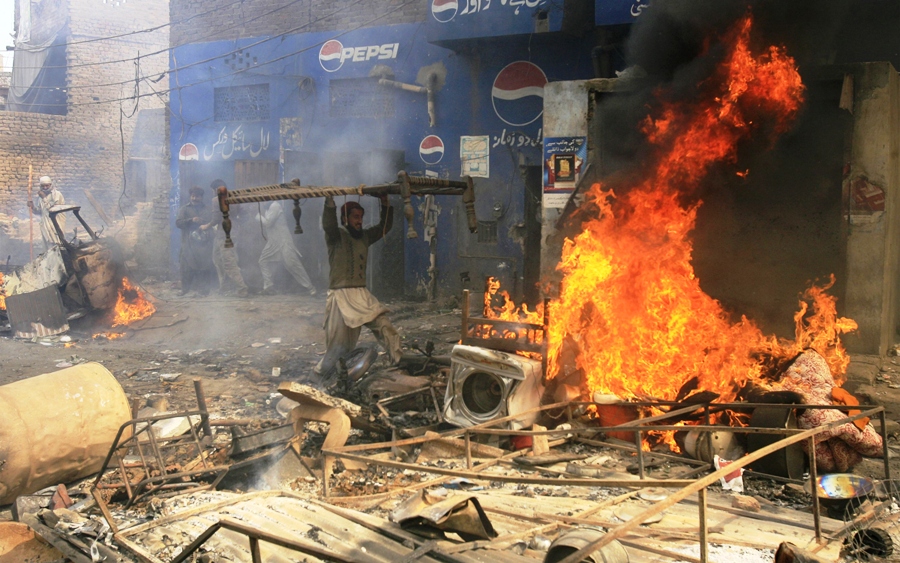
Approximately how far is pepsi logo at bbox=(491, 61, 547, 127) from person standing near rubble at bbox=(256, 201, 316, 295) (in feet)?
17.8

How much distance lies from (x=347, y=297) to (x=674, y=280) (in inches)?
158

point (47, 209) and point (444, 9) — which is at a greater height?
point (444, 9)

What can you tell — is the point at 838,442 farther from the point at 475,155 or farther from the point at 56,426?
the point at 475,155

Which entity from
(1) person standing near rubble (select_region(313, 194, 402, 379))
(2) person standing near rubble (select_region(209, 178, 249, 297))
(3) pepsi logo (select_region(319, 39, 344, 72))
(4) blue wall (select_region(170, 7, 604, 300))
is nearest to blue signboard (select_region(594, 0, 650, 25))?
(4) blue wall (select_region(170, 7, 604, 300))

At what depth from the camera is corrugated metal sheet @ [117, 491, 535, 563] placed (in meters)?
3.56

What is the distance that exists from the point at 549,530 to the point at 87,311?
11.8 m

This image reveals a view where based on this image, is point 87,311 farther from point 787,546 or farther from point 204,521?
point 787,546

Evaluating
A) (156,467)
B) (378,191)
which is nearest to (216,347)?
(378,191)

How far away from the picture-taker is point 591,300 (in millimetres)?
7617

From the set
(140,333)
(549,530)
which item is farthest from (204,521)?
(140,333)

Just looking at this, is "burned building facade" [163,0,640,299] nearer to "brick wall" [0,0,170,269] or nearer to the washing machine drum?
"brick wall" [0,0,170,269]

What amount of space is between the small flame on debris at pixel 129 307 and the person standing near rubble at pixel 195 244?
2723 mm

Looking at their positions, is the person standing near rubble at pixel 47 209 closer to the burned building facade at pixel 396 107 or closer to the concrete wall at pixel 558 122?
the burned building facade at pixel 396 107

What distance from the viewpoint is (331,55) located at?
15.8 metres
